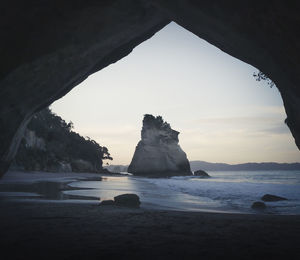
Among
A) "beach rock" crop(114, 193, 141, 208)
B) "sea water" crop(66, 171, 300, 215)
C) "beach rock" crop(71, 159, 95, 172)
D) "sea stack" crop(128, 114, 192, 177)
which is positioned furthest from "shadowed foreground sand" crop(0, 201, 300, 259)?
"sea stack" crop(128, 114, 192, 177)

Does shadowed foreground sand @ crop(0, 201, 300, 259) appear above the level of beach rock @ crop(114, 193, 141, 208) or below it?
above

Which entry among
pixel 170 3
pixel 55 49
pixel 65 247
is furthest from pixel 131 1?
pixel 65 247

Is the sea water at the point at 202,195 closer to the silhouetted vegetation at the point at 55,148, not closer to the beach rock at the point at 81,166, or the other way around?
the silhouetted vegetation at the point at 55,148

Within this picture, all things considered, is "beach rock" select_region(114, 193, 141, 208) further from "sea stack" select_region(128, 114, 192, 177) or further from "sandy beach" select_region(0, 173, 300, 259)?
"sea stack" select_region(128, 114, 192, 177)

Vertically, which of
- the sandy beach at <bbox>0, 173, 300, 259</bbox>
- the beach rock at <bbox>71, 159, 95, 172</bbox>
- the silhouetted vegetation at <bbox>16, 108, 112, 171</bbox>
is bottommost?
the beach rock at <bbox>71, 159, 95, 172</bbox>

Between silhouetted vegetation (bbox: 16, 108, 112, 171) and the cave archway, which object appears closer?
the cave archway

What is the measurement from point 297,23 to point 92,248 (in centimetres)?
440

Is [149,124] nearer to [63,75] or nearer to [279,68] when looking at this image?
[63,75]

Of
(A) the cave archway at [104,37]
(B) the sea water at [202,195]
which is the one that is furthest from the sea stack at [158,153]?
(A) the cave archway at [104,37]

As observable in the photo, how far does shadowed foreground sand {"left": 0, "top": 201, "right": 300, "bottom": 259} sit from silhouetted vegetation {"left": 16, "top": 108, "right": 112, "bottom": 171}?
28418mm

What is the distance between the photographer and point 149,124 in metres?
52.8

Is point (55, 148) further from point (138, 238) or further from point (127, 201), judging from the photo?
point (138, 238)

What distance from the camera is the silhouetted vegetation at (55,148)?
100 ft

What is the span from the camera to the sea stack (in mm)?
48688
